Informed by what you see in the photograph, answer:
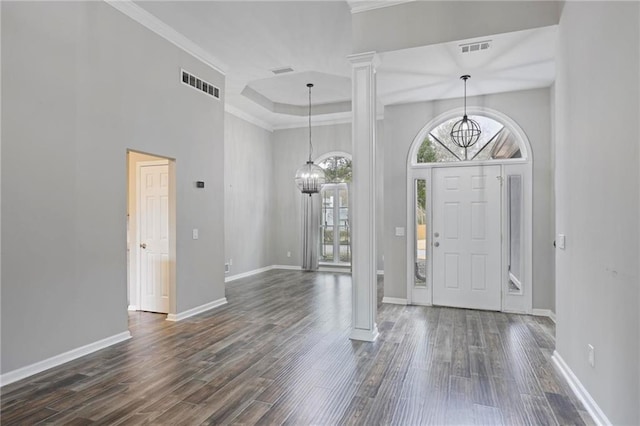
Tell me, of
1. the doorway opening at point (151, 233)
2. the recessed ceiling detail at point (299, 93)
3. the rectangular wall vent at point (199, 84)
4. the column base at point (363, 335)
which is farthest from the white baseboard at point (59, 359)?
the recessed ceiling detail at point (299, 93)

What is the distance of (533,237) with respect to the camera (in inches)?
197

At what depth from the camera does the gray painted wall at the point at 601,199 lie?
6.22 ft

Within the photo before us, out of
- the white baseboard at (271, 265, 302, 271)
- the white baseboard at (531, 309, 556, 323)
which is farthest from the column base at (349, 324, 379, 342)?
the white baseboard at (271, 265, 302, 271)

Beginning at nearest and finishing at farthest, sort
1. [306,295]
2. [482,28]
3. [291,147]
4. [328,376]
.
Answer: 1. [328,376]
2. [482,28]
3. [306,295]
4. [291,147]

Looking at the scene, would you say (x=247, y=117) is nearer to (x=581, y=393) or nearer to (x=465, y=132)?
(x=465, y=132)

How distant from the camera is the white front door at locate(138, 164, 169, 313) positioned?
195 inches

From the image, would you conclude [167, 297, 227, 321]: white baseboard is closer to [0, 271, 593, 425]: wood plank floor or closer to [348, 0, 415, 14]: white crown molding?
[0, 271, 593, 425]: wood plank floor

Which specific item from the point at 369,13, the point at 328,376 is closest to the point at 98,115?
the point at 369,13

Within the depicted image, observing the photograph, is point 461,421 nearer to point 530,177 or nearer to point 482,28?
point 482,28

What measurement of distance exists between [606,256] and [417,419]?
157 centimetres

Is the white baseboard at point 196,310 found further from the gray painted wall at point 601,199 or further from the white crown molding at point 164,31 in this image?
the gray painted wall at point 601,199

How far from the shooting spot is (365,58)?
3883 mm

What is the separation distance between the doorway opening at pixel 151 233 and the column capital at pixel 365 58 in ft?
8.71

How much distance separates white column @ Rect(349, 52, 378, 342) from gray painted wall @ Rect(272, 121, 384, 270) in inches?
189
